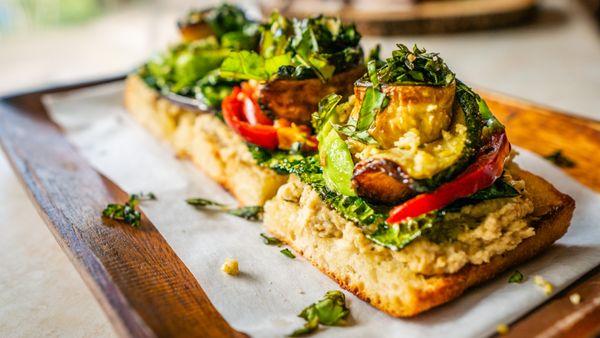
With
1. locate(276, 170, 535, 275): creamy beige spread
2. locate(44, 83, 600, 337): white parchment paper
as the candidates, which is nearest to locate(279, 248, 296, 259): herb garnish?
locate(44, 83, 600, 337): white parchment paper

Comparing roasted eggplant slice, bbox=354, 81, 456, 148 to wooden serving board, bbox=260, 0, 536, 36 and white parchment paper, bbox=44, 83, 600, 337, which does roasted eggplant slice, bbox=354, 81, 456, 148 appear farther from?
wooden serving board, bbox=260, 0, 536, 36

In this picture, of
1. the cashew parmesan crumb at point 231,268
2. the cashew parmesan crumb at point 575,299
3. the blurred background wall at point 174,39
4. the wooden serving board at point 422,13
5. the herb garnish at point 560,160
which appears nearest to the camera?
the cashew parmesan crumb at point 575,299

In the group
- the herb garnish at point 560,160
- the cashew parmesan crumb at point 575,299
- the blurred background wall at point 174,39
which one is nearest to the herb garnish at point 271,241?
the cashew parmesan crumb at point 575,299

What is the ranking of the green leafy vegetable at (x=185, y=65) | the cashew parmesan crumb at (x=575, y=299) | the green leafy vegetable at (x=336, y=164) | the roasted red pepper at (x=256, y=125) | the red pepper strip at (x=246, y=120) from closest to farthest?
the cashew parmesan crumb at (x=575, y=299) → the green leafy vegetable at (x=336, y=164) → the roasted red pepper at (x=256, y=125) → the red pepper strip at (x=246, y=120) → the green leafy vegetable at (x=185, y=65)

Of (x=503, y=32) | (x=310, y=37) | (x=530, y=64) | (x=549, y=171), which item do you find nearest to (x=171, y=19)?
(x=503, y=32)

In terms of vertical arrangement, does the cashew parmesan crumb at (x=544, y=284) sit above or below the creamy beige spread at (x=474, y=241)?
below

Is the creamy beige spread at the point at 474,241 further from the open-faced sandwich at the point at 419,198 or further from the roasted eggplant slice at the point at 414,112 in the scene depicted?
the roasted eggplant slice at the point at 414,112
